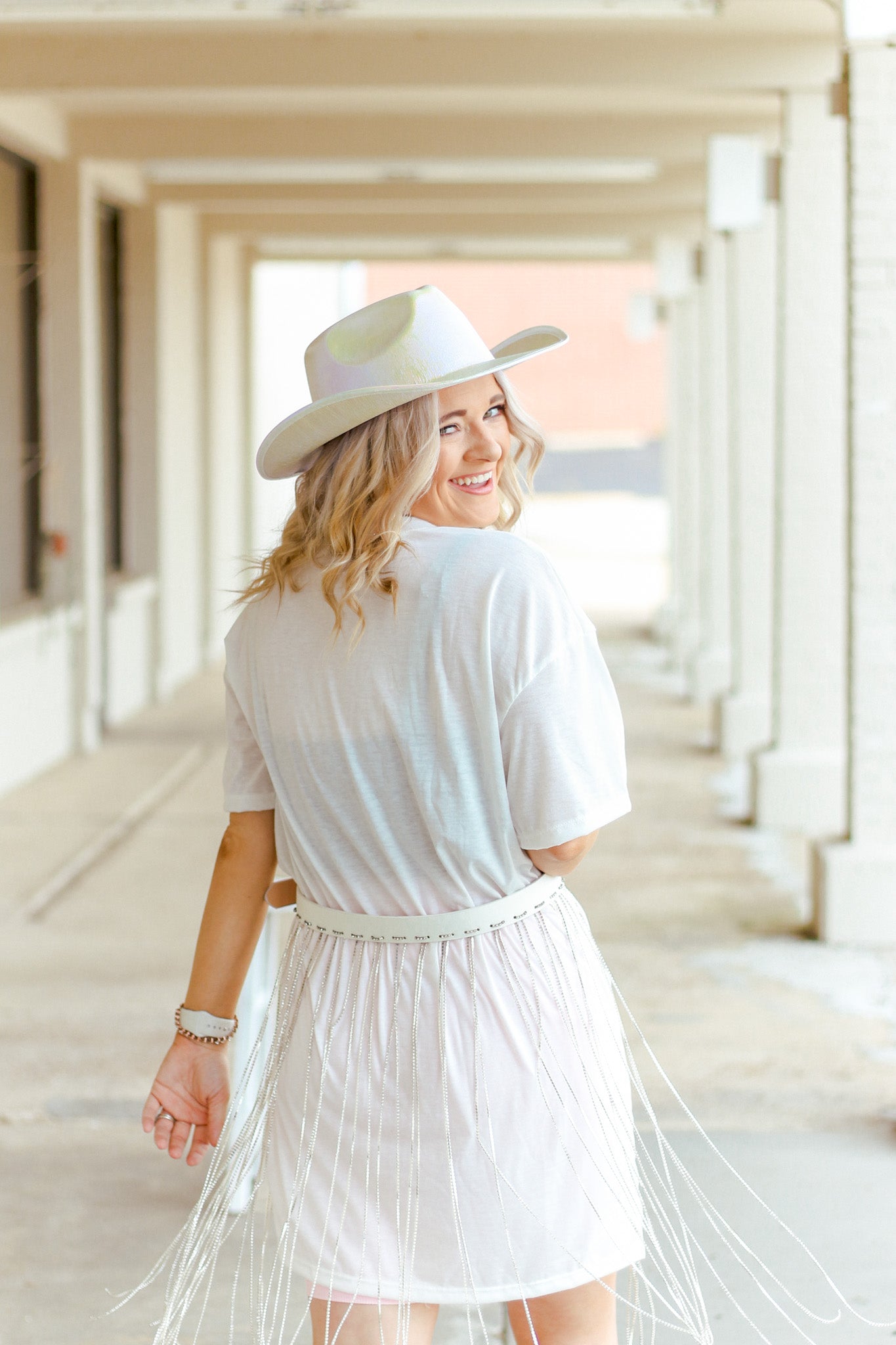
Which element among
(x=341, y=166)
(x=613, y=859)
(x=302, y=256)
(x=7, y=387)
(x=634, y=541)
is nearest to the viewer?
(x=613, y=859)

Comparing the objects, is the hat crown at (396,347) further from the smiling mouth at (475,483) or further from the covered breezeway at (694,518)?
the covered breezeway at (694,518)

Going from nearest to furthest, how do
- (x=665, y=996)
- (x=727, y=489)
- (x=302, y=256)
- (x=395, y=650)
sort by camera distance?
1. (x=395, y=650)
2. (x=665, y=996)
3. (x=727, y=489)
4. (x=302, y=256)

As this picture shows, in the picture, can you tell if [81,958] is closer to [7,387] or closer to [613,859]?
[613,859]

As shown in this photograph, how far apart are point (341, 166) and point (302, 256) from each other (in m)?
5.98

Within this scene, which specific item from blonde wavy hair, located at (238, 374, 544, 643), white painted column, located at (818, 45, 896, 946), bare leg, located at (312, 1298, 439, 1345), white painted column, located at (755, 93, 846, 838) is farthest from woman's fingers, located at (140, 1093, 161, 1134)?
white painted column, located at (755, 93, 846, 838)

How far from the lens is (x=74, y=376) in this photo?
8266 millimetres

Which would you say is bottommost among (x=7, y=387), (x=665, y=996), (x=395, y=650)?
(x=665, y=996)

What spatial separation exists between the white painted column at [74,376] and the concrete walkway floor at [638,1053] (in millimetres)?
1351

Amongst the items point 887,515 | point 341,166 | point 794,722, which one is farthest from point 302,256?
point 887,515

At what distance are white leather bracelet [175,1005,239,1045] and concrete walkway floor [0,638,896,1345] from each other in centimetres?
115

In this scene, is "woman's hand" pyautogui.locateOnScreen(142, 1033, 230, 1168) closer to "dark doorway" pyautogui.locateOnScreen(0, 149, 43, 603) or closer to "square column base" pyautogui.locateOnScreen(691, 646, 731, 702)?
"dark doorway" pyautogui.locateOnScreen(0, 149, 43, 603)

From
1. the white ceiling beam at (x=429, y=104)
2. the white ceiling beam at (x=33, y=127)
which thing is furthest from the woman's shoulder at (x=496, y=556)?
the white ceiling beam at (x=33, y=127)

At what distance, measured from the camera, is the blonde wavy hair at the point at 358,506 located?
1.43 meters

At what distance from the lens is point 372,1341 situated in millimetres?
1472
